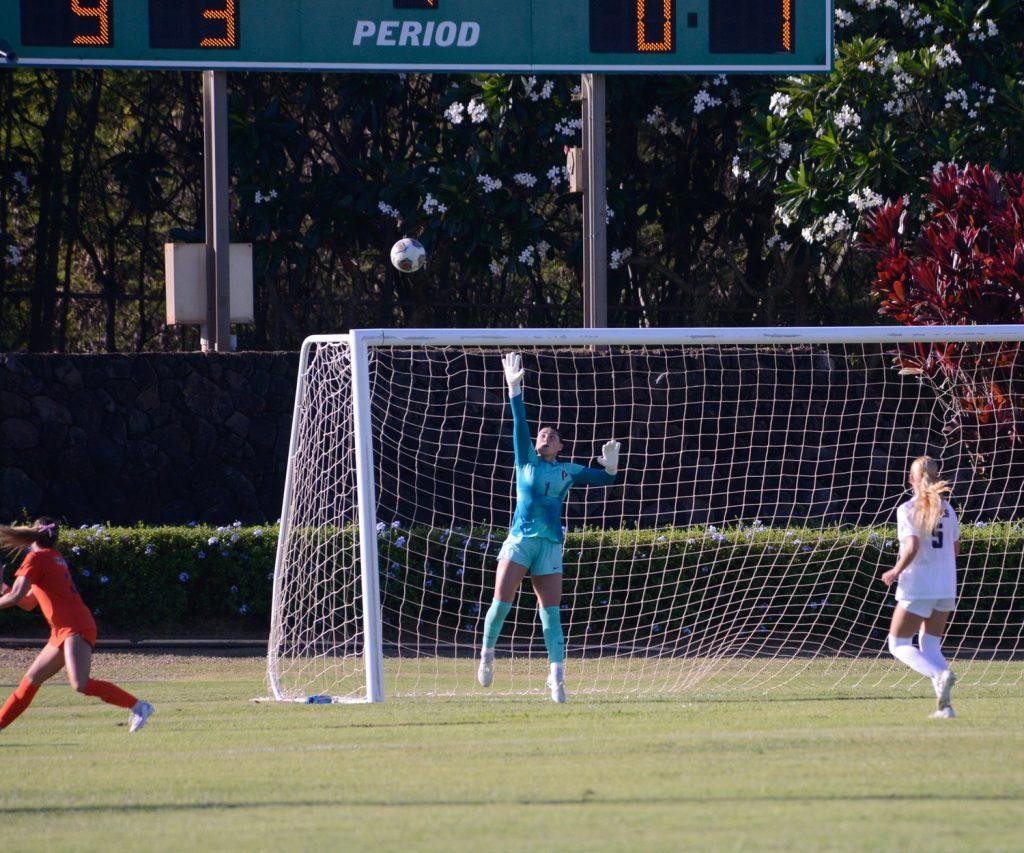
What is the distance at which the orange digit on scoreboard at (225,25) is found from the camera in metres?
14.6

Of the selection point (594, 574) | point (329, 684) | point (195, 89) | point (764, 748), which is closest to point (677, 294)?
point (195, 89)

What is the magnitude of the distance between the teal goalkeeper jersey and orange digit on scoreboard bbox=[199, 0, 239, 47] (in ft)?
18.9

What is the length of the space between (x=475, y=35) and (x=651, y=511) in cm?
532

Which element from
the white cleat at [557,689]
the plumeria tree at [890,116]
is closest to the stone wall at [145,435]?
the plumeria tree at [890,116]

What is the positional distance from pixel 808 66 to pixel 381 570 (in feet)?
20.2

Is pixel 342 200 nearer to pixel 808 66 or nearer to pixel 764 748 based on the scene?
pixel 808 66

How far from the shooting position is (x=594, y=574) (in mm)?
14570

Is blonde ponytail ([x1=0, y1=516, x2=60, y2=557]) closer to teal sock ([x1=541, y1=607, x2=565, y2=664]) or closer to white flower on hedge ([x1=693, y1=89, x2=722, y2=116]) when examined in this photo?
teal sock ([x1=541, y1=607, x2=565, y2=664])

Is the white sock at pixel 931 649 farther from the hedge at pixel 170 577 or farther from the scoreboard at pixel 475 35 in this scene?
the scoreboard at pixel 475 35

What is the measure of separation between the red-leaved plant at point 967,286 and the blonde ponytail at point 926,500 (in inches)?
253

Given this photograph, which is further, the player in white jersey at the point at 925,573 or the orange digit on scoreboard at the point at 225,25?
the orange digit on scoreboard at the point at 225,25

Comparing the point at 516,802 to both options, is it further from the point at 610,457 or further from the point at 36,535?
the point at 610,457

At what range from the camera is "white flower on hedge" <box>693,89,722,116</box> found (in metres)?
20.0

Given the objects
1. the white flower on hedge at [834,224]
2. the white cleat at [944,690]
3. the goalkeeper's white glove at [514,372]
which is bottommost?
the white cleat at [944,690]
